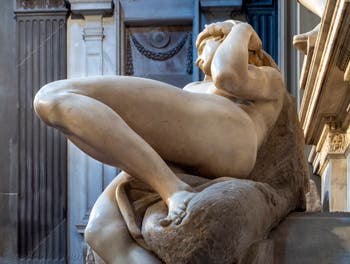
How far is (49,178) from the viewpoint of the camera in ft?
34.9

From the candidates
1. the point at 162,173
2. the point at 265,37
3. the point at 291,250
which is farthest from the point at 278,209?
the point at 265,37

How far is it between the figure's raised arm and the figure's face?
4.2 inches

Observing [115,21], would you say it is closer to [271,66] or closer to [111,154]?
[271,66]

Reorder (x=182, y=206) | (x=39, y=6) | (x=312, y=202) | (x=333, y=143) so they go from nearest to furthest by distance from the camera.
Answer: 1. (x=182, y=206)
2. (x=312, y=202)
3. (x=333, y=143)
4. (x=39, y=6)

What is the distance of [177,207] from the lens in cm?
298

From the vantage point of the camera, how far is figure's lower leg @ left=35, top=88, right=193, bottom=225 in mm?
3096

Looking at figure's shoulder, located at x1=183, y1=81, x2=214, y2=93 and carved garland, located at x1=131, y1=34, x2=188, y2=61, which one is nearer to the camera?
figure's shoulder, located at x1=183, y1=81, x2=214, y2=93

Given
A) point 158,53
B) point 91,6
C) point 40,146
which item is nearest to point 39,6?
point 91,6

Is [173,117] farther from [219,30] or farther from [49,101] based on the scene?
[219,30]

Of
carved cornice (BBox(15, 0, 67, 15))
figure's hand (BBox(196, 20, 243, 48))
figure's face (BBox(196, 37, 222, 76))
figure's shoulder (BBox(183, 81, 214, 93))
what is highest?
carved cornice (BBox(15, 0, 67, 15))

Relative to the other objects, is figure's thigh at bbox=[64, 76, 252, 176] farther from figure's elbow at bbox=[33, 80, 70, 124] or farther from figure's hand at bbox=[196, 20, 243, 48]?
figure's hand at bbox=[196, 20, 243, 48]

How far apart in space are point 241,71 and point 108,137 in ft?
2.29

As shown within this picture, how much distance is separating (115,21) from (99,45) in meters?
0.37

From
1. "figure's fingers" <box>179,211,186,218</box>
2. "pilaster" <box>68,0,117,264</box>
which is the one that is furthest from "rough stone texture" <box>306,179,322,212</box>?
"pilaster" <box>68,0,117,264</box>
